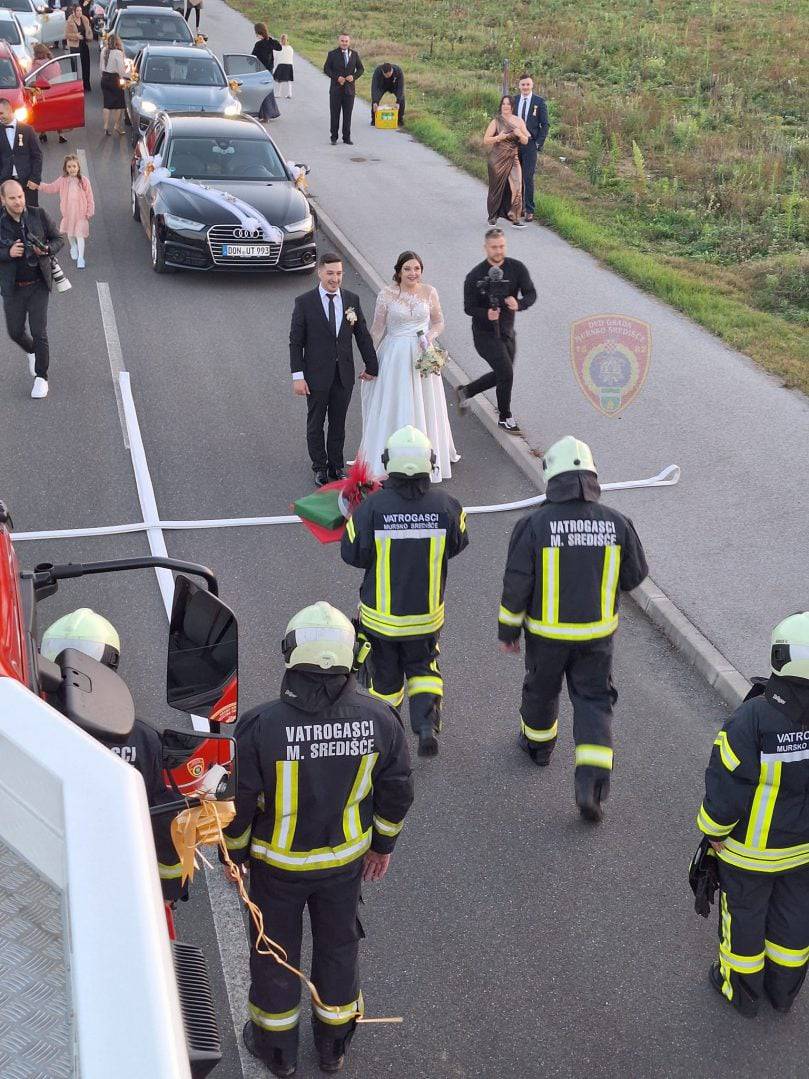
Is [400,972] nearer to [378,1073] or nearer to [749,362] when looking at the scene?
[378,1073]

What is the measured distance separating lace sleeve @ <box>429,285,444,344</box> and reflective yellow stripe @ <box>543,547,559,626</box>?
427cm

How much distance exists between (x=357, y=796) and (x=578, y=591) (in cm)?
215

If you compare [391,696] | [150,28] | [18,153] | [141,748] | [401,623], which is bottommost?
[391,696]

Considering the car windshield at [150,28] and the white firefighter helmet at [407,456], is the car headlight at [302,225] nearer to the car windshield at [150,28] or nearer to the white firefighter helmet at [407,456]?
the white firefighter helmet at [407,456]

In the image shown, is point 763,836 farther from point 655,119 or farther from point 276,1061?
point 655,119

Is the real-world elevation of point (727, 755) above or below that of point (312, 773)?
below

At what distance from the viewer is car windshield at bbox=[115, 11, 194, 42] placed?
25094 mm

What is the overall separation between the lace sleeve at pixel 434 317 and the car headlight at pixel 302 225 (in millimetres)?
6009

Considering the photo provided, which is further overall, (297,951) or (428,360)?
(428,360)

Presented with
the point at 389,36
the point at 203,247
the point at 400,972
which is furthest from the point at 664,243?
the point at 389,36

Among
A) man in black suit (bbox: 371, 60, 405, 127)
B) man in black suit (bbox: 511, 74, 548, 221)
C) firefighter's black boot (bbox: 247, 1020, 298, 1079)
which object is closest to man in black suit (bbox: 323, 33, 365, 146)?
man in black suit (bbox: 371, 60, 405, 127)

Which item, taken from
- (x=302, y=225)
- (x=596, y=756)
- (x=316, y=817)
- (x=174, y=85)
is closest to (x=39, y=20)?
(x=174, y=85)

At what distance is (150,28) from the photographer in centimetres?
2539

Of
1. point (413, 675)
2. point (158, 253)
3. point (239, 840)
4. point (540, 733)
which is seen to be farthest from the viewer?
point (158, 253)
